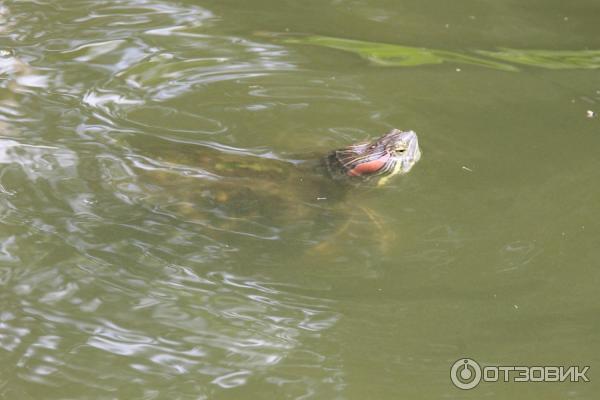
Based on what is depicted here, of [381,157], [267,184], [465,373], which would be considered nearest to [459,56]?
[381,157]

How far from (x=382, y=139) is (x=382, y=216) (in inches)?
21.5

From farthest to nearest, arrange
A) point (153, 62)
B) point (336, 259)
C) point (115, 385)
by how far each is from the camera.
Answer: point (153, 62) → point (336, 259) → point (115, 385)

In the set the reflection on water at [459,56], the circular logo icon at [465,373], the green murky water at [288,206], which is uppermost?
the reflection on water at [459,56]

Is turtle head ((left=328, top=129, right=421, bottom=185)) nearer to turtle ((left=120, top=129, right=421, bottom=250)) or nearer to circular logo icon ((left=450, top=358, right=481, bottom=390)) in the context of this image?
turtle ((left=120, top=129, right=421, bottom=250))

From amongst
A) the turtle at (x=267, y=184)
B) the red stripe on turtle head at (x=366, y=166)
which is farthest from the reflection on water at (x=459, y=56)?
the red stripe on turtle head at (x=366, y=166)

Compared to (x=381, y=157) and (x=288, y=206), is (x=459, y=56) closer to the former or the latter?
(x=381, y=157)

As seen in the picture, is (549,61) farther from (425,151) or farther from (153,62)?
(153,62)

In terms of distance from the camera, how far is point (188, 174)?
406 cm

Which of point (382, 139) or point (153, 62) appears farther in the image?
point (153, 62)

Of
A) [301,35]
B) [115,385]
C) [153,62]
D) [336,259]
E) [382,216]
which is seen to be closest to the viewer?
[115,385]

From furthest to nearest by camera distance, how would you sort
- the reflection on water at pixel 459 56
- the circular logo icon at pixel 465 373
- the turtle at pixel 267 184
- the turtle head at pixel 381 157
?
the reflection on water at pixel 459 56 < the turtle head at pixel 381 157 < the turtle at pixel 267 184 < the circular logo icon at pixel 465 373

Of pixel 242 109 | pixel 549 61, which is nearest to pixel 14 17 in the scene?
pixel 242 109

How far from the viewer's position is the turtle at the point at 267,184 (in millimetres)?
3871

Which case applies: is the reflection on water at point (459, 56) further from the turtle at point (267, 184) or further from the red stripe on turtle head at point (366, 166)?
the red stripe on turtle head at point (366, 166)
